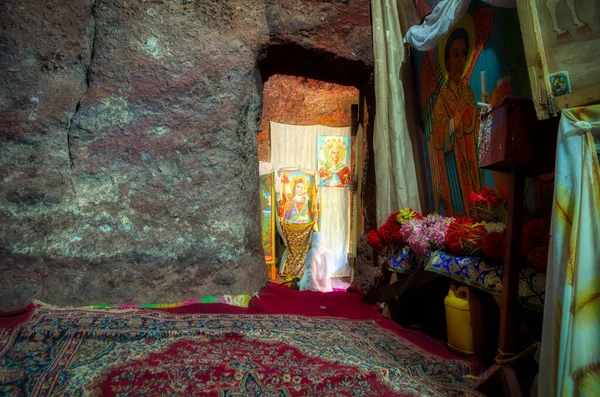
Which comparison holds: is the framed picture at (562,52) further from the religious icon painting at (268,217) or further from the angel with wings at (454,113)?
the religious icon painting at (268,217)

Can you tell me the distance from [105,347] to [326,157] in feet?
17.3

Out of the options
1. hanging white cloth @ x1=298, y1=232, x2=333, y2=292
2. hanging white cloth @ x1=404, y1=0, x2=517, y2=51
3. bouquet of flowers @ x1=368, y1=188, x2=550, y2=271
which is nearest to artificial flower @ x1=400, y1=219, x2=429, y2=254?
bouquet of flowers @ x1=368, y1=188, x2=550, y2=271

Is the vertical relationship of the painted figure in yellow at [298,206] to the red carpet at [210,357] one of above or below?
above

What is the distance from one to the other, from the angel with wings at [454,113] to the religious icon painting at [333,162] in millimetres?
Result: 3337

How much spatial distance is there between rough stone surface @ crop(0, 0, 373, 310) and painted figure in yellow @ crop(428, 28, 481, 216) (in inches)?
65.6

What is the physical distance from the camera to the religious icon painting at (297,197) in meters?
6.50

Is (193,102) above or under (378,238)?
above

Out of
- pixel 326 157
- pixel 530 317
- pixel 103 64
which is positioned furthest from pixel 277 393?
pixel 326 157

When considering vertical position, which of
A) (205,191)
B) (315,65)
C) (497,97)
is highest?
(315,65)

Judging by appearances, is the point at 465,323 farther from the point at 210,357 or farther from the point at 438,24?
the point at 438,24

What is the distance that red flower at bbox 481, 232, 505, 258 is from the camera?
1954 mm

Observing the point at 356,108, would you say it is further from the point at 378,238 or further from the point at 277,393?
the point at 277,393

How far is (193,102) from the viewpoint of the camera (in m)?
3.09

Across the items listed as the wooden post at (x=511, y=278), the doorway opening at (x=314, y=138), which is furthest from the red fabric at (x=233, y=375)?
the doorway opening at (x=314, y=138)
